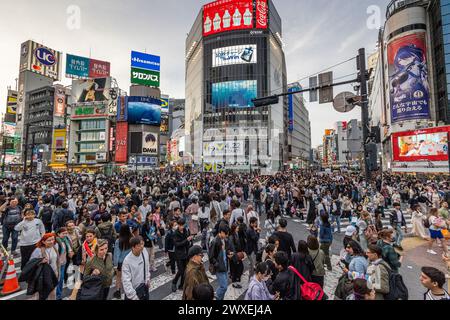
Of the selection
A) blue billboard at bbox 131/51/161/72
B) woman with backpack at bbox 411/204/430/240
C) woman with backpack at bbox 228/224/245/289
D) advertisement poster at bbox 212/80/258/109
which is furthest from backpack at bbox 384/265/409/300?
blue billboard at bbox 131/51/161/72

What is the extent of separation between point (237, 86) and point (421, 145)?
137 ft

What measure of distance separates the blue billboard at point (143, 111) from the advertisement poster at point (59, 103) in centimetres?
2816

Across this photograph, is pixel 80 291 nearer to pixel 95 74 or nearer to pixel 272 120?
pixel 272 120

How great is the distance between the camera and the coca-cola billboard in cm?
6184

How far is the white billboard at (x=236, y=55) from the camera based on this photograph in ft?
205


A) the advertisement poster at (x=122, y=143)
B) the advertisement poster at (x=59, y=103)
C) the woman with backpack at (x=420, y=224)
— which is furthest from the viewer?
the advertisement poster at (x=59, y=103)

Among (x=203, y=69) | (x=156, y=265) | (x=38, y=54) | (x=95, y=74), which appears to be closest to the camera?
(x=156, y=265)

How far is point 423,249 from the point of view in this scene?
8.59 m

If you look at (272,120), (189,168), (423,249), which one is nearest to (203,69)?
(272,120)

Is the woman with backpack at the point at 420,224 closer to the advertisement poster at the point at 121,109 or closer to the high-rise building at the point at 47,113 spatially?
the advertisement poster at the point at 121,109

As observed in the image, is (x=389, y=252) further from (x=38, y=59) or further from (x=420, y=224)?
(x=38, y=59)

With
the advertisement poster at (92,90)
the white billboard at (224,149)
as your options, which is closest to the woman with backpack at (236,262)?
the white billboard at (224,149)

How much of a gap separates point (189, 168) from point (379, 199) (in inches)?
2357

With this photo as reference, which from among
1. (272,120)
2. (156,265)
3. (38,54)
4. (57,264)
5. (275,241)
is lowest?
(156,265)
